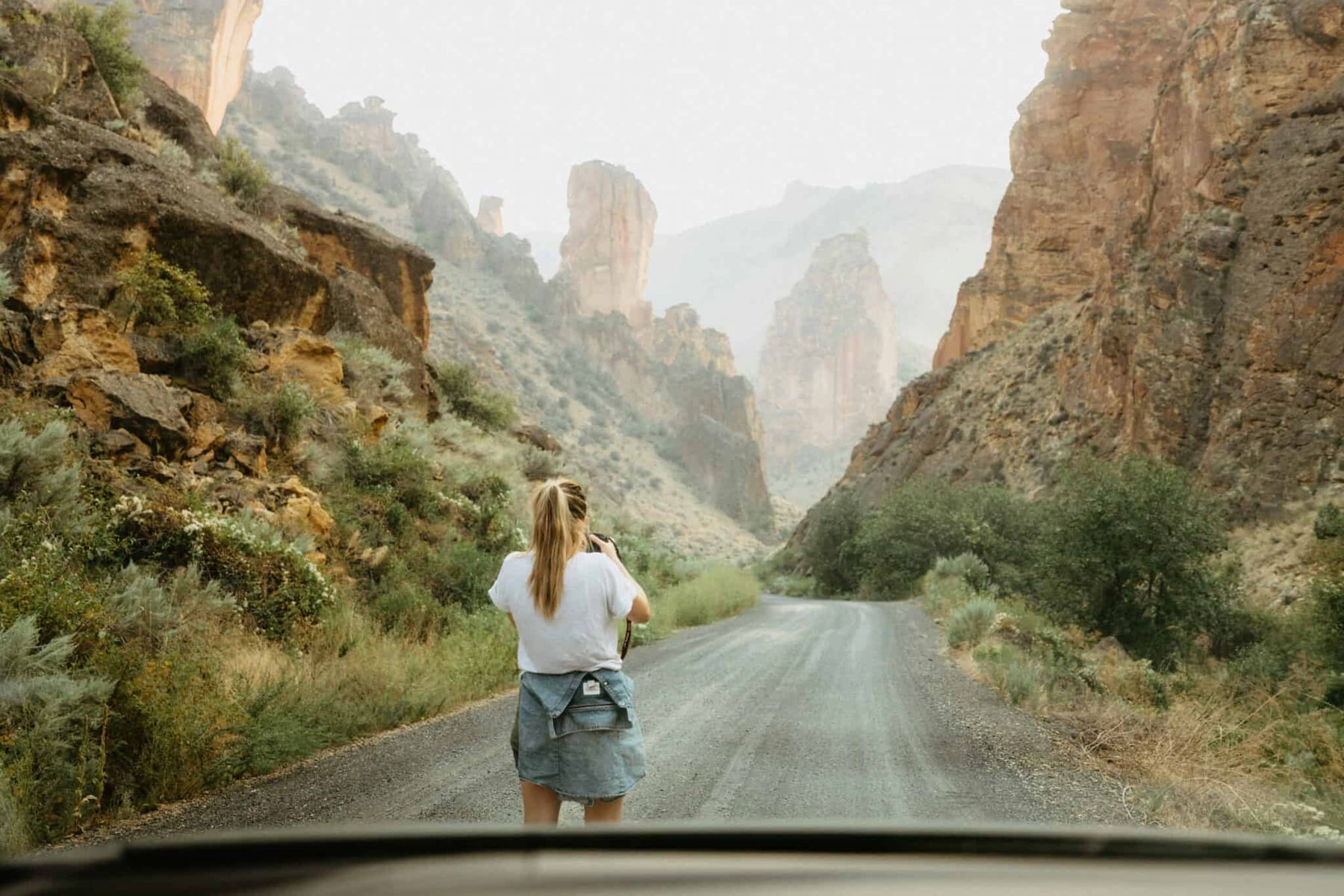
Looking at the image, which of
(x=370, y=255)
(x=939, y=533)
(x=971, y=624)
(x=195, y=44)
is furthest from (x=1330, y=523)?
(x=195, y=44)

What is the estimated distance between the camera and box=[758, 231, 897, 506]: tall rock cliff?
133875 millimetres

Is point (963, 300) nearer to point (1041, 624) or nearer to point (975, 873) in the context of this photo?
point (1041, 624)

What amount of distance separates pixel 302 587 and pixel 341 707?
2139mm

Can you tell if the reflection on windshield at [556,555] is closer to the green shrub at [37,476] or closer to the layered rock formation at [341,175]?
the green shrub at [37,476]

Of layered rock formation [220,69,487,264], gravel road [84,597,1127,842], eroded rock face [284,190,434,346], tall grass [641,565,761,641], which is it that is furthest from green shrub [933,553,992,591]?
layered rock formation [220,69,487,264]

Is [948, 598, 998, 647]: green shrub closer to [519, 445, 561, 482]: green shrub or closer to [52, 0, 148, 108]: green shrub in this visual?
[519, 445, 561, 482]: green shrub

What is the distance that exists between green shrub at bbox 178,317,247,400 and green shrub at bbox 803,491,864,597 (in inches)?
1144

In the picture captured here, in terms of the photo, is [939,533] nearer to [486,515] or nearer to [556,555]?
[486,515]

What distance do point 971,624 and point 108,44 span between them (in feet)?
61.1

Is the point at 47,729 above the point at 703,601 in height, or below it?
above

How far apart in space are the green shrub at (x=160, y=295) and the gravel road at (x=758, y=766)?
732 centimetres

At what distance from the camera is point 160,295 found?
11070 millimetres

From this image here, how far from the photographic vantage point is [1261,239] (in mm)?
23578

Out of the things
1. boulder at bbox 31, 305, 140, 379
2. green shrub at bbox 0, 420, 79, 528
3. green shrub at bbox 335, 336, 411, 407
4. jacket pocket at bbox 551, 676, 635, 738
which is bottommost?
jacket pocket at bbox 551, 676, 635, 738
